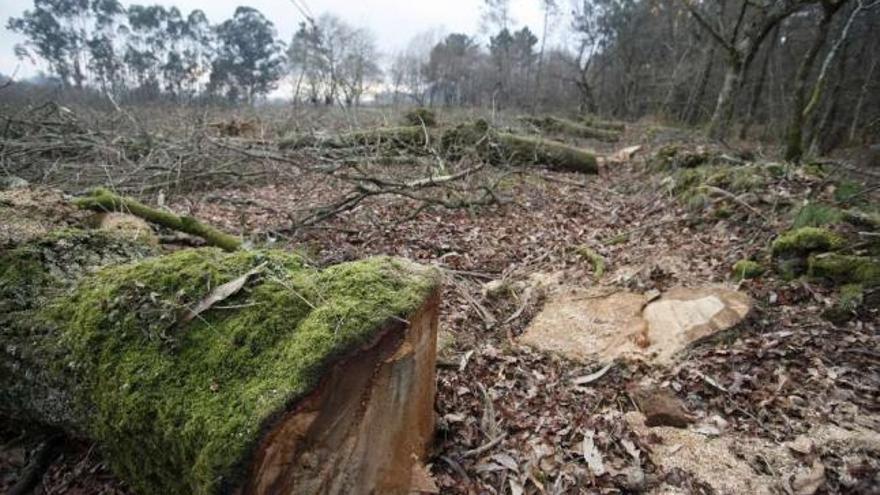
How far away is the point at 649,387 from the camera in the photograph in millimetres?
2564

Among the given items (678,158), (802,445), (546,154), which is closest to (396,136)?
(546,154)

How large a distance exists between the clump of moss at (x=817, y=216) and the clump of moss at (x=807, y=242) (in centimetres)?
27

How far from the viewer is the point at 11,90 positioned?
1195 centimetres

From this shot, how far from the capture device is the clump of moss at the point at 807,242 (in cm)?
339

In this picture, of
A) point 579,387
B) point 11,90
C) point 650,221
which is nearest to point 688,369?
point 579,387

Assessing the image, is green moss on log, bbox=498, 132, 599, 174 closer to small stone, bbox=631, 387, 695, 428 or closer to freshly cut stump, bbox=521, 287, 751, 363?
freshly cut stump, bbox=521, 287, 751, 363

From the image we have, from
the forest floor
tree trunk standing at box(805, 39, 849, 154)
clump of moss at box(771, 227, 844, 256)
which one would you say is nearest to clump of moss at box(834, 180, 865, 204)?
the forest floor

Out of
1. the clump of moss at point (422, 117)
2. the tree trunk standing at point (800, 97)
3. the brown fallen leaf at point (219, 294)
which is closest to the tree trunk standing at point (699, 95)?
Result: the tree trunk standing at point (800, 97)

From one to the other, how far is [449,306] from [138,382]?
91.2 inches

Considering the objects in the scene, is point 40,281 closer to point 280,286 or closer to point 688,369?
point 280,286

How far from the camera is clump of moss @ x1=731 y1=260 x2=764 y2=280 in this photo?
Answer: 11.5ft

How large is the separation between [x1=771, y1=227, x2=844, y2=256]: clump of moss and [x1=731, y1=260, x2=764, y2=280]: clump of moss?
0.22m

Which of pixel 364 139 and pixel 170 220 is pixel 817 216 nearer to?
pixel 170 220

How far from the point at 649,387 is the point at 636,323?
699 mm
